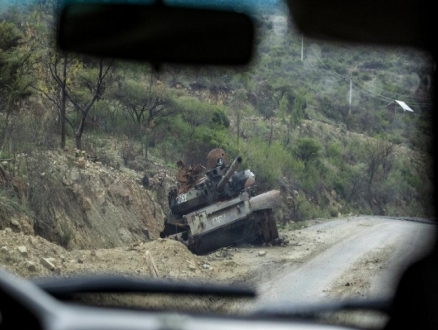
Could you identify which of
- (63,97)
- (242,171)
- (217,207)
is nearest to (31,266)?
(217,207)

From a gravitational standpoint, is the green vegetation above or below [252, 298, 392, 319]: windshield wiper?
above

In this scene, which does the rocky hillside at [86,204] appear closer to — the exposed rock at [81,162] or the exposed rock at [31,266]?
the exposed rock at [81,162]

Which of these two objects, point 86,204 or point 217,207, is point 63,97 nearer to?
point 86,204

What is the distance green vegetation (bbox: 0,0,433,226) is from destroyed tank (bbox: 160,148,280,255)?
17 cm

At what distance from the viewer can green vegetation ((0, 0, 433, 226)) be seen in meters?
7.71

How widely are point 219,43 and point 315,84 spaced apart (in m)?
1.26

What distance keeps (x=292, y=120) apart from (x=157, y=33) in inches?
90.8

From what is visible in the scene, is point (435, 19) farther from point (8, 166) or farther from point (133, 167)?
point (8, 166)

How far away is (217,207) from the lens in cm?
830

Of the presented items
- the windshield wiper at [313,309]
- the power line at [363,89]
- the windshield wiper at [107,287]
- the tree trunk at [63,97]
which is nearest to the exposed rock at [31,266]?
the tree trunk at [63,97]

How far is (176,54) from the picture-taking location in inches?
359

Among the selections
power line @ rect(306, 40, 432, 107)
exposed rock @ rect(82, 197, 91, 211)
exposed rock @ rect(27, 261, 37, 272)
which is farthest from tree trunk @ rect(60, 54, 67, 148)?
power line @ rect(306, 40, 432, 107)

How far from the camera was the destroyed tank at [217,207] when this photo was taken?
7840 mm

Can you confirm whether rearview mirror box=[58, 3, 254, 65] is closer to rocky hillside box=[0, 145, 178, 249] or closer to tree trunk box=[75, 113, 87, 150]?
tree trunk box=[75, 113, 87, 150]
